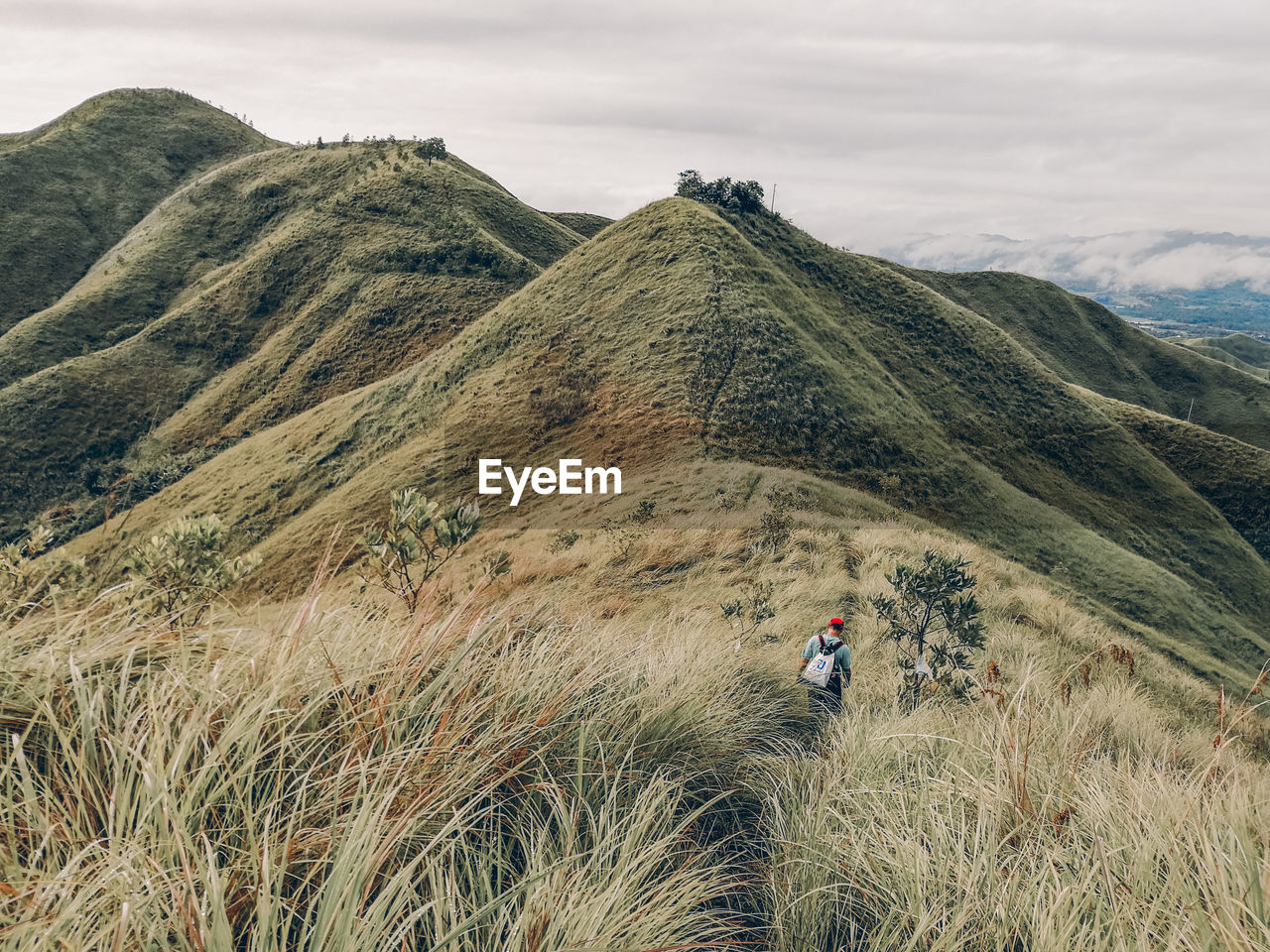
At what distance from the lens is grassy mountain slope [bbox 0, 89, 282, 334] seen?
73.6m

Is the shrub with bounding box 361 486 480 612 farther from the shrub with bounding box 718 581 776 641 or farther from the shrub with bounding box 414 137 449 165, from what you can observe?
the shrub with bounding box 414 137 449 165

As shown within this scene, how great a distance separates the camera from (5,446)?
43906 mm

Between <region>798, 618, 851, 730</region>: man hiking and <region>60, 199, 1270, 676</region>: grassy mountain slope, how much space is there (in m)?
15.6

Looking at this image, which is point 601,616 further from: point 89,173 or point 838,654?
A: point 89,173

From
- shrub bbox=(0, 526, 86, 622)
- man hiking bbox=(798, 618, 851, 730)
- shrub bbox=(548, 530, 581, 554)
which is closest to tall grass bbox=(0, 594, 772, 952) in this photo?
→ shrub bbox=(0, 526, 86, 622)

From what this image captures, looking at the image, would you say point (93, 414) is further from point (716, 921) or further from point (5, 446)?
point (716, 921)

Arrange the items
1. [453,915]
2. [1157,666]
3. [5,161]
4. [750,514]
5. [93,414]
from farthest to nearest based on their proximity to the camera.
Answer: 1. [5,161]
2. [93,414]
3. [750,514]
4. [1157,666]
5. [453,915]

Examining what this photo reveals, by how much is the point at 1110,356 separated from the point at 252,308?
101801 mm

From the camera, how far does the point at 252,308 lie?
57125mm

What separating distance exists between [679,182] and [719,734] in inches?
2020

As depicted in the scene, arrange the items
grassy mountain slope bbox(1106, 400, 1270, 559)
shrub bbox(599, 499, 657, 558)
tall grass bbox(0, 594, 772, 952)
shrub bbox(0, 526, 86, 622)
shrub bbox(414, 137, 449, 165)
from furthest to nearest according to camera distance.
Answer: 1. shrub bbox(414, 137, 449, 165)
2. grassy mountain slope bbox(1106, 400, 1270, 559)
3. shrub bbox(599, 499, 657, 558)
4. shrub bbox(0, 526, 86, 622)
5. tall grass bbox(0, 594, 772, 952)

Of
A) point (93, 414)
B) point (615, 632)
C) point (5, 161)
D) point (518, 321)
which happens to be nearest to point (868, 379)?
point (518, 321)

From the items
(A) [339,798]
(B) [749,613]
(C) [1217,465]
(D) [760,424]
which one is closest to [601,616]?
(B) [749,613]
